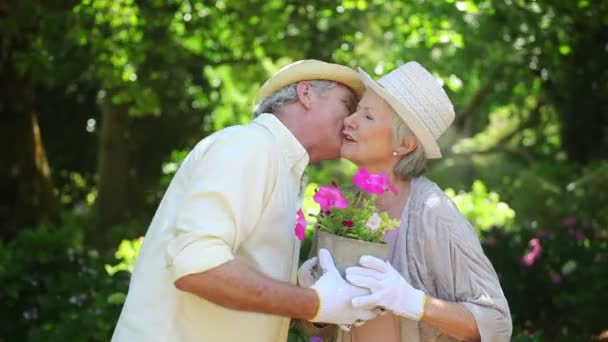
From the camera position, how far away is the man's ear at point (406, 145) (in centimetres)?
324

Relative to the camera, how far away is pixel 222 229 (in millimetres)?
2725

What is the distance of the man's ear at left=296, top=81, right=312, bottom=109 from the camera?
329 cm

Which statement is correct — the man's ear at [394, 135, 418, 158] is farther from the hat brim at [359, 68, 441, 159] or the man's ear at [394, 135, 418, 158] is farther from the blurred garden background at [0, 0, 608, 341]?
the blurred garden background at [0, 0, 608, 341]

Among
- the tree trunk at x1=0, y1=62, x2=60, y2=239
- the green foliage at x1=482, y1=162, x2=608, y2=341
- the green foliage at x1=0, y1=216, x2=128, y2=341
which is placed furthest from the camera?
the tree trunk at x1=0, y1=62, x2=60, y2=239

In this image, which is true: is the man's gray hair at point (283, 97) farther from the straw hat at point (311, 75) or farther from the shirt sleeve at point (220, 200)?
the shirt sleeve at point (220, 200)

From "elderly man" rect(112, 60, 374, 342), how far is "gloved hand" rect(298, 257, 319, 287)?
7cm

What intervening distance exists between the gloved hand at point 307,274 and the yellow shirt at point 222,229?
77 millimetres

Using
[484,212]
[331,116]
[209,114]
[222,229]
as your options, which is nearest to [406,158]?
[331,116]

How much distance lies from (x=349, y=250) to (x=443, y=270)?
360 millimetres

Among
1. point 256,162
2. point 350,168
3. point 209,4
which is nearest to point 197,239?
point 256,162

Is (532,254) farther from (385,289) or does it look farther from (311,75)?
(385,289)

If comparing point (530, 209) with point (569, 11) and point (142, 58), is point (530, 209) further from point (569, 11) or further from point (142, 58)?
point (142, 58)

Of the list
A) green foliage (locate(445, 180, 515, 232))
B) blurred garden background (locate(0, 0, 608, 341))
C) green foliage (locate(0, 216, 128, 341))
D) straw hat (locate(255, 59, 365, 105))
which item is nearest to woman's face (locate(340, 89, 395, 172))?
straw hat (locate(255, 59, 365, 105))

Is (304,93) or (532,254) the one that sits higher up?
(304,93)
